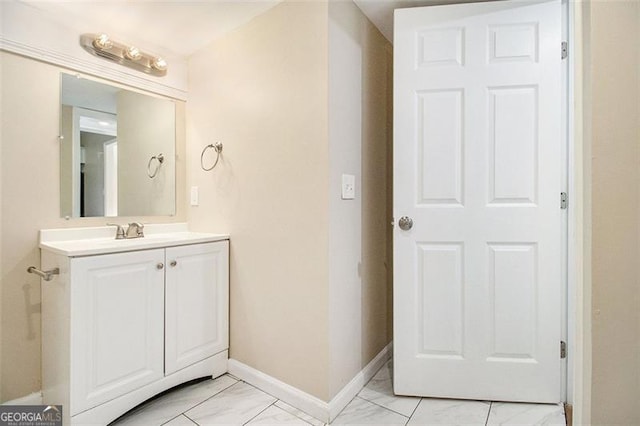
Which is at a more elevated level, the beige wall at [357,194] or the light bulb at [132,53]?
the light bulb at [132,53]

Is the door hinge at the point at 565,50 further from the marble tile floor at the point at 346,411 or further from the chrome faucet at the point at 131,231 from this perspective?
the chrome faucet at the point at 131,231

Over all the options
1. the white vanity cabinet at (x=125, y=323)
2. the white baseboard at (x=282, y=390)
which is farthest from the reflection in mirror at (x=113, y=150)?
the white baseboard at (x=282, y=390)

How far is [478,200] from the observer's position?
67.4 inches

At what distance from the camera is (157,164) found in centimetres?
225

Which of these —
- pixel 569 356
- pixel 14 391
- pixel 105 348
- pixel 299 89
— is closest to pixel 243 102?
pixel 299 89

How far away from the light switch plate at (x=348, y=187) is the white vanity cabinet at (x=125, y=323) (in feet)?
2.80

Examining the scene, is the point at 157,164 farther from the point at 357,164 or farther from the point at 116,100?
the point at 357,164

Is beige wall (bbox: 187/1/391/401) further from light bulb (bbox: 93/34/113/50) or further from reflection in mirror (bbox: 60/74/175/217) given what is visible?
light bulb (bbox: 93/34/113/50)

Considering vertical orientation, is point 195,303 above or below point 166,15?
below

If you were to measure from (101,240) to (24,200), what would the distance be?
0.40 metres

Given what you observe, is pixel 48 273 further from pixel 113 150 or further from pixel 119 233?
pixel 113 150

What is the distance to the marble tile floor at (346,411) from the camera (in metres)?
1.59

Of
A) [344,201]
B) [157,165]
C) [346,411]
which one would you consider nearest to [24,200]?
[157,165]

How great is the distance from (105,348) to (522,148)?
7.26ft
